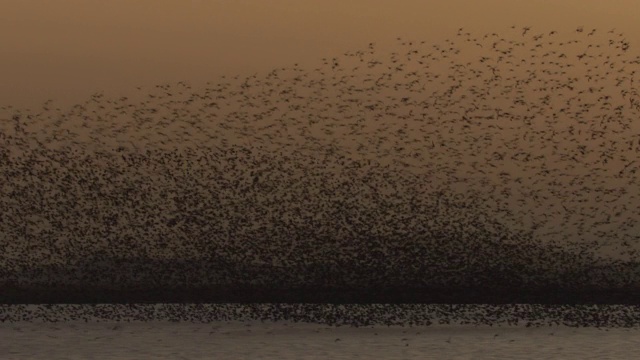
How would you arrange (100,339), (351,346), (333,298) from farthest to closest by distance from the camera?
(333,298) → (100,339) → (351,346)

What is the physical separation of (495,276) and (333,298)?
2.66 metres

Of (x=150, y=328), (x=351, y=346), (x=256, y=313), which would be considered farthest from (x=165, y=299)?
(x=351, y=346)

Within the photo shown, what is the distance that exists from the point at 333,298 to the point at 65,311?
4.34m

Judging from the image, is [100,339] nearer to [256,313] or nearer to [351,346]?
[351,346]

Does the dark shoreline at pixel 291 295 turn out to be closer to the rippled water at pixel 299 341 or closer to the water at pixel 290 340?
the water at pixel 290 340

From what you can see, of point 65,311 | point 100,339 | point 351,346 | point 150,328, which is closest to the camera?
point 351,346

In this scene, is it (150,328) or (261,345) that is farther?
(150,328)

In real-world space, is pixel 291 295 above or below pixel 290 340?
above

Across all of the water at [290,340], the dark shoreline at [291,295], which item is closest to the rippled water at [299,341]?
the water at [290,340]

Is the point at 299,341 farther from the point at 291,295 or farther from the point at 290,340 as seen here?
the point at 291,295

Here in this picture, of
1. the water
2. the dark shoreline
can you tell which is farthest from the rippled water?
the dark shoreline

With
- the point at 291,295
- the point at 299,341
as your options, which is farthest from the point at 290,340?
the point at 291,295

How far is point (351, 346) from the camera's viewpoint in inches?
555

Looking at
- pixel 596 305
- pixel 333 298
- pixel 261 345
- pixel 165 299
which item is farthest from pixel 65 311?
pixel 596 305
